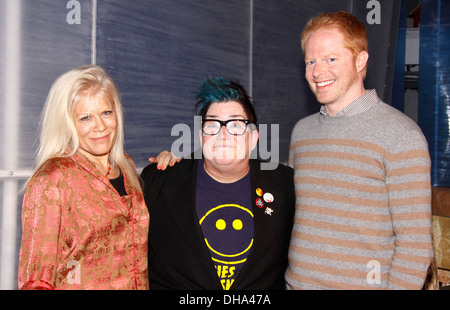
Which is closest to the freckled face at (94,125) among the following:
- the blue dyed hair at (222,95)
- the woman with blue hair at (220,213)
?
the woman with blue hair at (220,213)

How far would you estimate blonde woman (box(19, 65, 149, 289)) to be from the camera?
5.14ft

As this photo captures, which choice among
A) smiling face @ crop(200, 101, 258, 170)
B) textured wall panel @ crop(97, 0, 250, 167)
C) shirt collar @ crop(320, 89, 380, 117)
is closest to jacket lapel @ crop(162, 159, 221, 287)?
smiling face @ crop(200, 101, 258, 170)

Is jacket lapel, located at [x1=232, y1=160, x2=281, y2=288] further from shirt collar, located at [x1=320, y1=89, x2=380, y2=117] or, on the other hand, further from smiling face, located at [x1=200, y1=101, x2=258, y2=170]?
shirt collar, located at [x1=320, y1=89, x2=380, y2=117]

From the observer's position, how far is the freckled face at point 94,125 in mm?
1772

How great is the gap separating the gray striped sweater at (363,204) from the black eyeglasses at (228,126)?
0.32 meters

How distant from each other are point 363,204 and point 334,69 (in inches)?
23.2

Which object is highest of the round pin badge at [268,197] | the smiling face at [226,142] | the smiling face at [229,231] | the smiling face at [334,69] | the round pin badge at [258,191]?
the smiling face at [334,69]

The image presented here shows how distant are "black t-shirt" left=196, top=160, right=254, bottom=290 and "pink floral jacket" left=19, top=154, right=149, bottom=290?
1.02 feet

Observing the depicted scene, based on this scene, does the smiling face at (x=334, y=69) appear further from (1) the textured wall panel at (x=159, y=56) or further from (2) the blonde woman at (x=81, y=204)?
(1) the textured wall panel at (x=159, y=56)

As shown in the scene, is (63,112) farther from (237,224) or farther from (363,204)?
(363,204)

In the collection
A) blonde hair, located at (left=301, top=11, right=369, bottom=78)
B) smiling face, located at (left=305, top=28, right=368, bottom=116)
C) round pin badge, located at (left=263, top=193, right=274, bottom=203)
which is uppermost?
blonde hair, located at (left=301, top=11, right=369, bottom=78)
